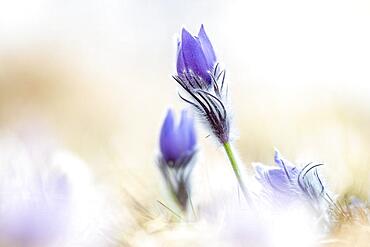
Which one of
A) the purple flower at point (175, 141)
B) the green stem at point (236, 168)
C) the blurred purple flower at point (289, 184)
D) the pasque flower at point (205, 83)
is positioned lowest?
the blurred purple flower at point (289, 184)

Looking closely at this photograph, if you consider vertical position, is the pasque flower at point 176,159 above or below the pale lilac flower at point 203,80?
below

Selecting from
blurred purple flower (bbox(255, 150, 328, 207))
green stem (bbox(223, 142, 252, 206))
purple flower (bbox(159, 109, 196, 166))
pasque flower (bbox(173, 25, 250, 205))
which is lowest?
blurred purple flower (bbox(255, 150, 328, 207))

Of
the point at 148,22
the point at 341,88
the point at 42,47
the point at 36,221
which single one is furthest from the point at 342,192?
the point at 42,47

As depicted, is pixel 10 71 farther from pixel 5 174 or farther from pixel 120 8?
pixel 5 174

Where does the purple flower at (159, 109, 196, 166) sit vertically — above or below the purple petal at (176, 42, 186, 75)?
below
